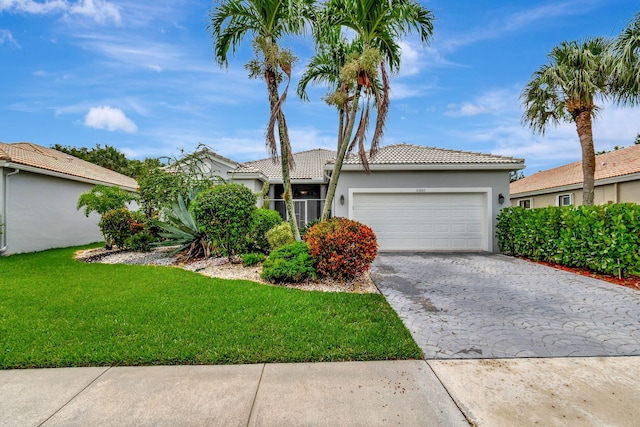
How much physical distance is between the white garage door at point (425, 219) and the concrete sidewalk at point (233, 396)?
343 inches

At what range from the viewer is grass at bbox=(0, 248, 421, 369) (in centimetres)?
333

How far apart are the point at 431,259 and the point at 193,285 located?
7.21 m

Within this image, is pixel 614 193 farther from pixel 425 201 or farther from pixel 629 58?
pixel 425 201

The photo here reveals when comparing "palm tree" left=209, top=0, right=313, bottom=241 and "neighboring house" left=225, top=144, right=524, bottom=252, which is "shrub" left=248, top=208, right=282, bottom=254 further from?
"neighboring house" left=225, top=144, right=524, bottom=252

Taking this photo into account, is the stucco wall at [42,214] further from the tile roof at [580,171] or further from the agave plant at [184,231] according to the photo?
the tile roof at [580,171]

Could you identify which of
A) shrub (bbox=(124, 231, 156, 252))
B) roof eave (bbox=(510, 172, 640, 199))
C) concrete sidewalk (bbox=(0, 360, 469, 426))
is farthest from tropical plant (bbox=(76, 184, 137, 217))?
roof eave (bbox=(510, 172, 640, 199))

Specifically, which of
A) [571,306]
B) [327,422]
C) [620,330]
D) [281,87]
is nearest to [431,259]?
[571,306]

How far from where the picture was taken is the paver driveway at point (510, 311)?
3.64m

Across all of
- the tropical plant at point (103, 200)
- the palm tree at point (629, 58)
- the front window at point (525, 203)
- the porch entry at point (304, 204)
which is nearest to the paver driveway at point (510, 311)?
the palm tree at point (629, 58)

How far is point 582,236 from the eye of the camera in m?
7.88

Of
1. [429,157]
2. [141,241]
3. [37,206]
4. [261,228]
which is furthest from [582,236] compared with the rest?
[37,206]

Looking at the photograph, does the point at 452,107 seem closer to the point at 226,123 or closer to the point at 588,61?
the point at 588,61

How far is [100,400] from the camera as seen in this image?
2.62m

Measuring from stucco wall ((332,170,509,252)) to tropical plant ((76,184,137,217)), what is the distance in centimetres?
764
